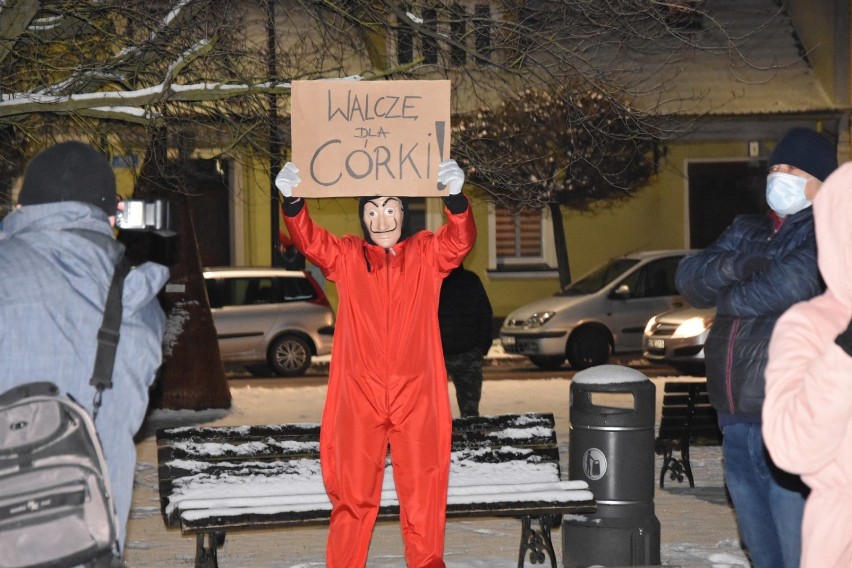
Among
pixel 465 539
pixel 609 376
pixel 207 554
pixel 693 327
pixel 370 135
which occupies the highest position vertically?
pixel 370 135

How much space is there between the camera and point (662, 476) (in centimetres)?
936

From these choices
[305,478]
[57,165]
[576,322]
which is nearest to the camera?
[57,165]

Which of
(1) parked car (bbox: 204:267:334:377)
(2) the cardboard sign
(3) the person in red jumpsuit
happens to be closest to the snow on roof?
(3) the person in red jumpsuit

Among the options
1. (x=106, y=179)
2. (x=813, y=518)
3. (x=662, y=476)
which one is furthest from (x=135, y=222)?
(x=662, y=476)

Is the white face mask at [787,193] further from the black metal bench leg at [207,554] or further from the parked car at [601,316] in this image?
the parked car at [601,316]

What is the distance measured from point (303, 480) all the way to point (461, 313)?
262cm

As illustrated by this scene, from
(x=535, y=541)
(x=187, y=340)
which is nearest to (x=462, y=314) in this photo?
(x=535, y=541)

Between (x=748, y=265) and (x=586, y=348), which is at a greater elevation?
(x=748, y=265)

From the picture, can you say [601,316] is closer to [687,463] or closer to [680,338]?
[680,338]

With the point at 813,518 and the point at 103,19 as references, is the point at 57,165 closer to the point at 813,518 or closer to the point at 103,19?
the point at 813,518

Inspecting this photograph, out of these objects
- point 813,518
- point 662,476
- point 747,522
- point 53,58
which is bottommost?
point 662,476

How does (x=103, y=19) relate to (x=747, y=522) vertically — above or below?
above

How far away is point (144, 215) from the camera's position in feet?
11.7

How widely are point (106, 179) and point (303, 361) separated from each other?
15368mm
